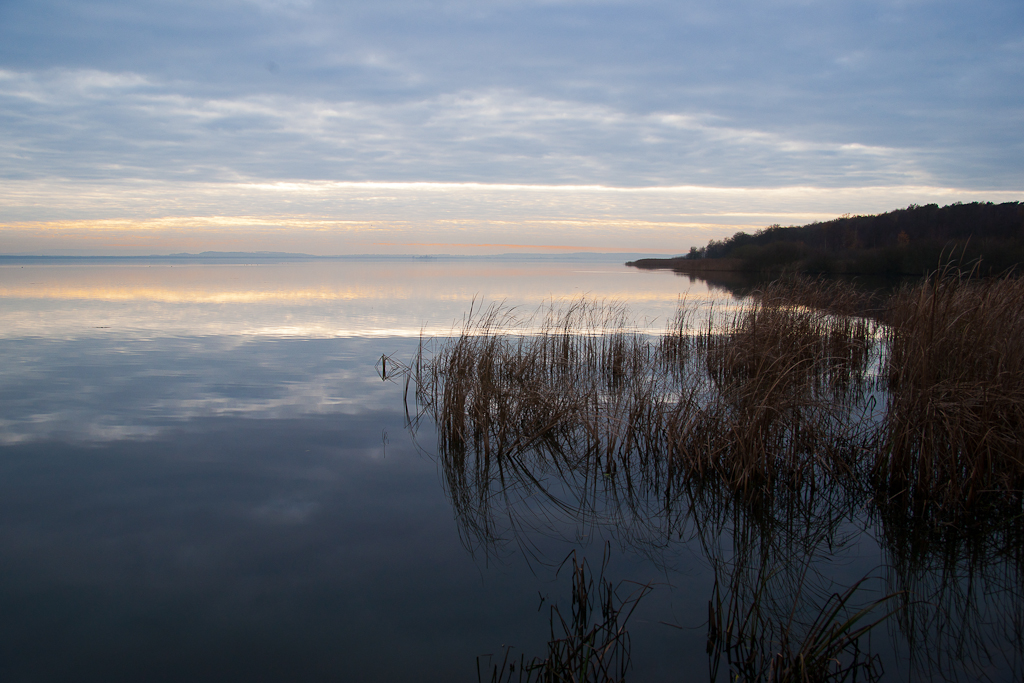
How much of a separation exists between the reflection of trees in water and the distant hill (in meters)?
19.5

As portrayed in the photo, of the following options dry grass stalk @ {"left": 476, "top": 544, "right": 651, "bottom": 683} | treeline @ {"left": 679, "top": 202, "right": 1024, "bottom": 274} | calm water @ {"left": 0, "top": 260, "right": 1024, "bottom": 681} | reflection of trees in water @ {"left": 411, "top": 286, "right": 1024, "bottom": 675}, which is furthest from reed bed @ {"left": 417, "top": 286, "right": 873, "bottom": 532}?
treeline @ {"left": 679, "top": 202, "right": 1024, "bottom": 274}

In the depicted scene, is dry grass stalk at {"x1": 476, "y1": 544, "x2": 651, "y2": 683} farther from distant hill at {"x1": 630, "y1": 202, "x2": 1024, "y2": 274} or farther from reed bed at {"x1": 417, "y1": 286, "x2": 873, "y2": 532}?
distant hill at {"x1": 630, "y1": 202, "x2": 1024, "y2": 274}

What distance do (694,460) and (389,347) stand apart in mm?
7357

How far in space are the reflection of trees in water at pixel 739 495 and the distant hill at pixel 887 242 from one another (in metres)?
19.5

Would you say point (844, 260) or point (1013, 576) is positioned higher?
point (844, 260)

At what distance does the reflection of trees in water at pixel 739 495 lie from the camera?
3.07 m

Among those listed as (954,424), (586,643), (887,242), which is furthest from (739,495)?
(887,242)

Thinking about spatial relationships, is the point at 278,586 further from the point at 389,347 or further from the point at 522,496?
the point at 389,347

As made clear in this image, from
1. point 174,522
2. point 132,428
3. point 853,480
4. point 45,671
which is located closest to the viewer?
point 45,671

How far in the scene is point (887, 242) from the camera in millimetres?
44562

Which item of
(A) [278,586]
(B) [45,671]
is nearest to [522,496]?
(A) [278,586]

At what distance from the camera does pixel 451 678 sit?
2.63 meters

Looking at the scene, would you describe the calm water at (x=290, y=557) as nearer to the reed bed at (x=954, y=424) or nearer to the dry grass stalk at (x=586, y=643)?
the dry grass stalk at (x=586, y=643)

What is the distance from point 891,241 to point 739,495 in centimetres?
4830
